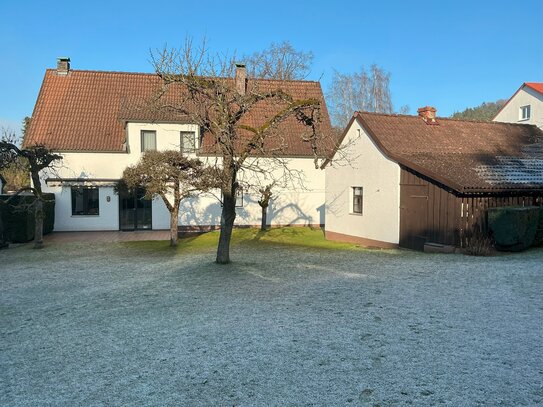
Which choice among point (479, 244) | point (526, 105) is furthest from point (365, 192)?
point (526, 105)

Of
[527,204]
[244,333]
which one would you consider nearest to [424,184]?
[527,204]

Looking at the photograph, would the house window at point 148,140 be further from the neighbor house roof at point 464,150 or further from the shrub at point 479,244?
the shrub at point 479,244

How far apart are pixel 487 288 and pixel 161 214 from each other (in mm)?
19013

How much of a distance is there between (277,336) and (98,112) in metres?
23.5

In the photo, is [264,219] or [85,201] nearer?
[264,219]

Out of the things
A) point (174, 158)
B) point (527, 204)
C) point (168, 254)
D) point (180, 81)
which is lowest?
point (168, 254)

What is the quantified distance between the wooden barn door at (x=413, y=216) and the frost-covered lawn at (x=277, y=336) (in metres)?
3.66

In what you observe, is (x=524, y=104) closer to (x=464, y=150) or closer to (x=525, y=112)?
(x=525, y=112)

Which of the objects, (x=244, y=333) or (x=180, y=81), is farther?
(x=180, y=81)

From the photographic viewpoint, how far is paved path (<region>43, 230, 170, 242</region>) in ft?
68.2

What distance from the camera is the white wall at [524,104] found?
122ft

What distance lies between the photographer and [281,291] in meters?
9.30

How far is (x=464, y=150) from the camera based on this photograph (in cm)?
1830

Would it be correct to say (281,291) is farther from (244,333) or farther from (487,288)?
(487,288)
